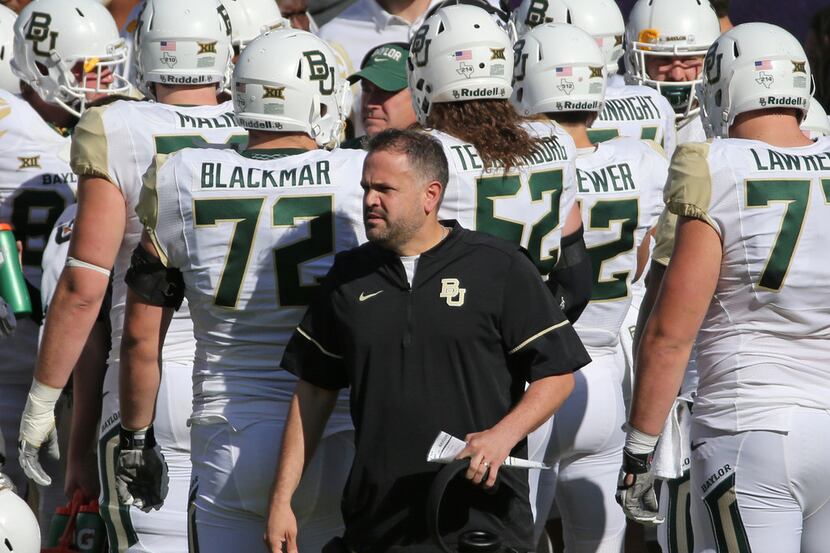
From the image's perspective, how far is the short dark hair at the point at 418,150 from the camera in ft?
13.6

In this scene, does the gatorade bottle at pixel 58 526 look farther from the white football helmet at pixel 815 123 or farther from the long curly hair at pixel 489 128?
the white football helmet at pixel 815 123

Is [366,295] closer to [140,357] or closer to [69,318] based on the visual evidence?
[140,357]

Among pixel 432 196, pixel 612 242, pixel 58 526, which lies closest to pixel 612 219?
pixel 612 242

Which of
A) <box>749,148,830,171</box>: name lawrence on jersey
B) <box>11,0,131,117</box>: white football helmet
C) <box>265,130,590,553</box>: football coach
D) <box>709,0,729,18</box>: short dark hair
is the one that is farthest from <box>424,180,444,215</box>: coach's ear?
<box>709,0,729,18</box>: short dark hair

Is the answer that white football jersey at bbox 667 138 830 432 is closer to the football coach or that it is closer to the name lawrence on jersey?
the name lawrence on jersey

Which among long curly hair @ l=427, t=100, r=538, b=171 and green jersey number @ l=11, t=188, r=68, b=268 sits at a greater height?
long curly hair @ l=427, t=100, r=538, b=171

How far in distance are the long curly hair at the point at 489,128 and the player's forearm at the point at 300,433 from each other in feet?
3.21

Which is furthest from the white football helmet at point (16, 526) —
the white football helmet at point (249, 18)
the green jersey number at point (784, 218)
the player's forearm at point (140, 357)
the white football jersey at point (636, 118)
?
the white football jersey at point (636, 118)

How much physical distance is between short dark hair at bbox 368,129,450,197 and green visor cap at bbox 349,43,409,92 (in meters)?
1.91

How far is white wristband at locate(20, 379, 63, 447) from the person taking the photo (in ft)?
16.2

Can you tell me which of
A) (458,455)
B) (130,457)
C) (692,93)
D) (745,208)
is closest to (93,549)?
(130,457)

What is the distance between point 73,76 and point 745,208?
3.18 m

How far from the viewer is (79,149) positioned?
4887 millimetres

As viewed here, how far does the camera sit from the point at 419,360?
3.98 m
